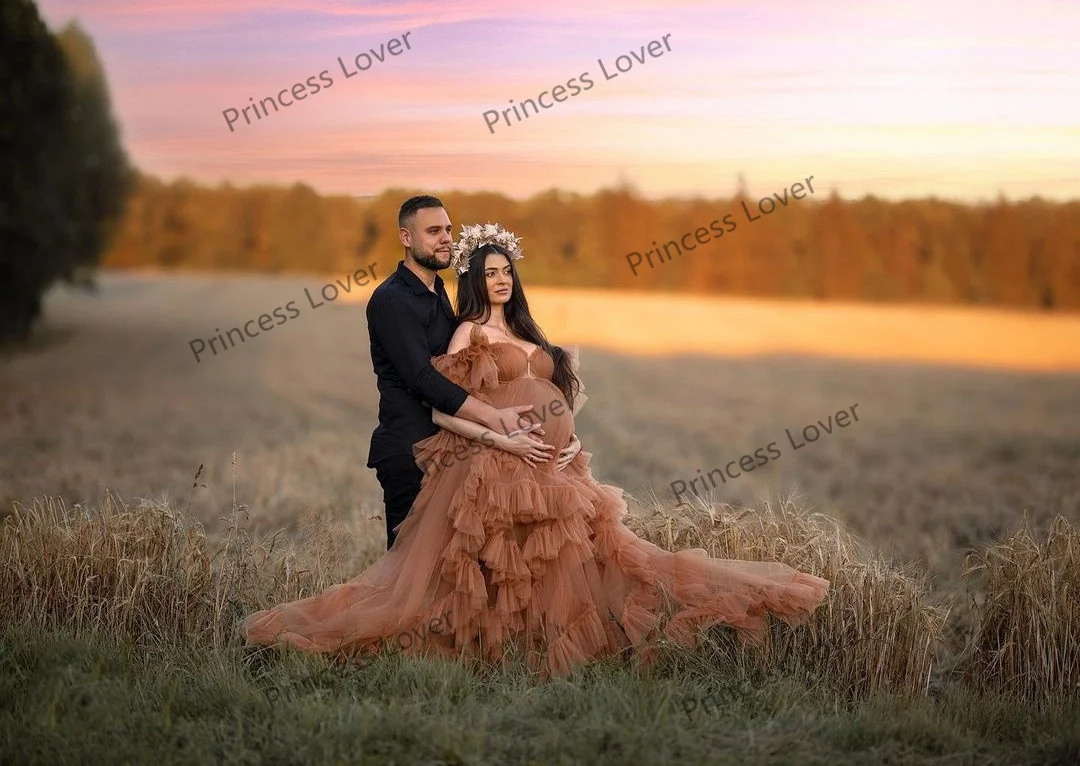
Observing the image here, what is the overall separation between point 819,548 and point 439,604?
6.93 ft

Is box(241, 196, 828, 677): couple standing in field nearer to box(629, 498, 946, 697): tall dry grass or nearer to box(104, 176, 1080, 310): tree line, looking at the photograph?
box(629, 498, 946, 697): tall dry grass

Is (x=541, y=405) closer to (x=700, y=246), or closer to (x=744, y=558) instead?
(x=744, y=558)

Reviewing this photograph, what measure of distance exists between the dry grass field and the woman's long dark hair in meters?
1.14

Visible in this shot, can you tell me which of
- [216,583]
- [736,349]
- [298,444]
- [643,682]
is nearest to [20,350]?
[298,444]

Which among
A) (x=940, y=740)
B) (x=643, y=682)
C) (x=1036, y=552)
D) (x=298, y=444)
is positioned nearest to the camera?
(x=940, y=740)

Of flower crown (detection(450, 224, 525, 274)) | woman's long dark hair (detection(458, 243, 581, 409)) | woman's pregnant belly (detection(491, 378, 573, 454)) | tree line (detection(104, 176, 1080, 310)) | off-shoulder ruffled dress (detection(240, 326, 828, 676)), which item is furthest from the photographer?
tree line (detection(104, 176, 1080, 310))

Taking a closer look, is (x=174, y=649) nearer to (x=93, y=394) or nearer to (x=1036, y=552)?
(x=1036, y=552)

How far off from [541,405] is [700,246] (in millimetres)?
25489

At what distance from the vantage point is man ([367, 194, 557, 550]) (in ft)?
19.4

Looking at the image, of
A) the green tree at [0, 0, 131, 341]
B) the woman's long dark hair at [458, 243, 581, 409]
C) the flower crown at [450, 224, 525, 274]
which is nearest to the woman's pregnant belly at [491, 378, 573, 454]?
the woman's long dark hair at [458, 243, 581, 409]

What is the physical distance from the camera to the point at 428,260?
6.08 meters

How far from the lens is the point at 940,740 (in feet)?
15.4

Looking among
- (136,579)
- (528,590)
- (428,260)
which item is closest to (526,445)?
(528,590)

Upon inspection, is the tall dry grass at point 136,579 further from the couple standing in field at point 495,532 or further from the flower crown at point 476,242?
the flower crown at point 476,242
